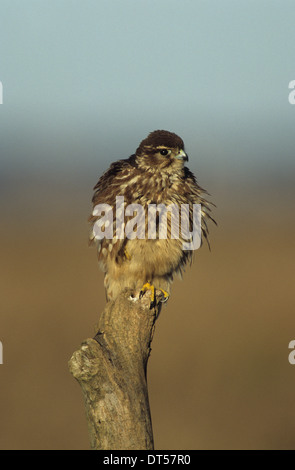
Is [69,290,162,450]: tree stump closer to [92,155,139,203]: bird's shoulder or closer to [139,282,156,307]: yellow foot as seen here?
[139,282,156,307]: yellow foot

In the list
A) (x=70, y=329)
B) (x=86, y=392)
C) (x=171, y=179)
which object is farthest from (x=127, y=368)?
(x=70, y=329)

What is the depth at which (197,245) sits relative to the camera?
4906mm

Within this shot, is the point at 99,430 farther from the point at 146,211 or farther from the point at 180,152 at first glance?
the point at 180,152

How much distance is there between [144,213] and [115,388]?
164 cm

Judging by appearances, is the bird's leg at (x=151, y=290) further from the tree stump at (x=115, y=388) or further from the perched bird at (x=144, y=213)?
the tree stump at (x=115, y=388)

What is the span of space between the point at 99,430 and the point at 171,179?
7.30ft

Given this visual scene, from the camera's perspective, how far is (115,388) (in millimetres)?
3174

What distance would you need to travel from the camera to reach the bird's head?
4.88 meters

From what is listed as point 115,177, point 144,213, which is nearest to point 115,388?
point 144,213

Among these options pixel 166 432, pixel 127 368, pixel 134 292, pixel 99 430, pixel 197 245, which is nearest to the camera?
pixel 99 430

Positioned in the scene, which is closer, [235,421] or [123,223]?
[123,223]

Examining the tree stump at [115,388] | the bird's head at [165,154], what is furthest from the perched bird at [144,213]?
the tree stump at [115,388]

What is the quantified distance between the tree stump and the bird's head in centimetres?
170

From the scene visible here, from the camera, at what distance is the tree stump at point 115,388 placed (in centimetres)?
307
